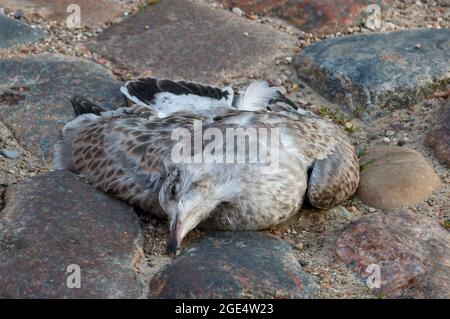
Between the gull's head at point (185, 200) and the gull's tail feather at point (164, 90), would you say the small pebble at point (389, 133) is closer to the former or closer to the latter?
the gull's tail feather at point (164, 90)

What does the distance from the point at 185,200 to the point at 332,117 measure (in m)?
1.73

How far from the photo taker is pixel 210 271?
414 centimetres

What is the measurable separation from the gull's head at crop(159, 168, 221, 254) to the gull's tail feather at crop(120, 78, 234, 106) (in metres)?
1.14

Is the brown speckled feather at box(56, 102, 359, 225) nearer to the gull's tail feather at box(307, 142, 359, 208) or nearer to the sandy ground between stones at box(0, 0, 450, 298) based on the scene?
the gull's tail feather at box(307, 142, 359, 208)

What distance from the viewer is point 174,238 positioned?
14.0ft

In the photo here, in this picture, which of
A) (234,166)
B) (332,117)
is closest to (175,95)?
(332,117)

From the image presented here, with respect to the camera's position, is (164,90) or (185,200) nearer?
(185,200)

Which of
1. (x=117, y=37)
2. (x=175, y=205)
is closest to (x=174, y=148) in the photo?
(x=175, y=205)

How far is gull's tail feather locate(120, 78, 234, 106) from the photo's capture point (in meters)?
5.56

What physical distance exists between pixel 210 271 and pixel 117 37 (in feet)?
8.57

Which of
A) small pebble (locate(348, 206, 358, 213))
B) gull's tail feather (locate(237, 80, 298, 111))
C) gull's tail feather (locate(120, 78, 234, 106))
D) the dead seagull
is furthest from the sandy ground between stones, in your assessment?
gull's tail feather (locate(120, 78, 234, 106))

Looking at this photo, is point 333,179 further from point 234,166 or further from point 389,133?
point 389,133

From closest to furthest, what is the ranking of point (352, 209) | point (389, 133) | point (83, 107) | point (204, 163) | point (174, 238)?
point (174, 238)
point (204, 163)
point (352, 209)
point (83, 107)
point (389, 133)

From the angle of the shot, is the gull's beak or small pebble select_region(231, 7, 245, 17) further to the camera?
small pebble select_region(231, 7, 245, 17)
